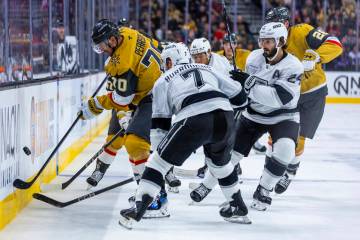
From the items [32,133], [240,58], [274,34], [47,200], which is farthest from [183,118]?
[240,58]

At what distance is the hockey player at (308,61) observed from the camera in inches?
205

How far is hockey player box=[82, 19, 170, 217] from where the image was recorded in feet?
14.9

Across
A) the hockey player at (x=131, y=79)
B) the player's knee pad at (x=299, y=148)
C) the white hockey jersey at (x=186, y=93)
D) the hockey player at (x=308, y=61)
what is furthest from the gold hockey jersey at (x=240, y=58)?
the white hockey jersey at (x=186, y=93)

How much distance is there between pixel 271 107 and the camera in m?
4.67

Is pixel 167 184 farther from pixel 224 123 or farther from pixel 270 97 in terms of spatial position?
pixel 224 123

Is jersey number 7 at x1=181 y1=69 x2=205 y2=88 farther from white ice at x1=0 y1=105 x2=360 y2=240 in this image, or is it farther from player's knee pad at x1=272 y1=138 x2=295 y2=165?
player's knee pad at x1=272 y1=138 x2=295 y2=165

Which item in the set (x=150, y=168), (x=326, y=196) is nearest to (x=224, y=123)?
(x=150, y=168)

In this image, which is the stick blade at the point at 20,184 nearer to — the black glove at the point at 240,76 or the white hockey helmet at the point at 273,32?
the black glove at the point at 240,76

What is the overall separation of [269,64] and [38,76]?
162cm

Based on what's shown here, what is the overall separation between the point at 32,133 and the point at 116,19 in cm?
754

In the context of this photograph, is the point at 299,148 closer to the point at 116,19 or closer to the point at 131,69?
the point at 131,69

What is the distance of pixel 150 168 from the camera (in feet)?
12.9

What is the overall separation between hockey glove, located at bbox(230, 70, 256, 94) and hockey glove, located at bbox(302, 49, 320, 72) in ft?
2.62

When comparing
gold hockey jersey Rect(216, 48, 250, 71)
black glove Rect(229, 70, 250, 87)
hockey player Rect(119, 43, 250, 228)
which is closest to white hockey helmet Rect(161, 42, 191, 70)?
hockey player Rect(119, 43, 250, 228)
